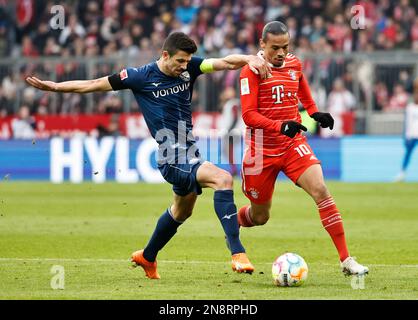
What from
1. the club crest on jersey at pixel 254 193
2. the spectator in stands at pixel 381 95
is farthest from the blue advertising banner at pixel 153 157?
the club crest on jersey at pixel 254 193

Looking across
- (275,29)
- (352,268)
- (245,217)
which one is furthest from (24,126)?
(352,268)

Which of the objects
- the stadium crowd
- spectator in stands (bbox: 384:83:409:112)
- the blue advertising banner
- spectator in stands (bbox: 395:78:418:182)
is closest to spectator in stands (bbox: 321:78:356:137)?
the stadium crowd

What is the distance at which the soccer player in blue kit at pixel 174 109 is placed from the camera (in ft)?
33.3

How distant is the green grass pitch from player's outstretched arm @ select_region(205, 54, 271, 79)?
2122mm

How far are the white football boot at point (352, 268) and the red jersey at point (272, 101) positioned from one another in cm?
147

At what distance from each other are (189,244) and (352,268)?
14.1 feet

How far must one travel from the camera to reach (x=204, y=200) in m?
21.5

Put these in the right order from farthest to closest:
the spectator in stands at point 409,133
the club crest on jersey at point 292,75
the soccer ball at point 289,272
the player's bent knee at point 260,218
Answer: the spectator in stands at point 409,133 → the player's bent knee at point 260,218 → the club crest on jersey at point 292,75 → the soccer ball at point 289,272

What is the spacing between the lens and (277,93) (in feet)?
35.7

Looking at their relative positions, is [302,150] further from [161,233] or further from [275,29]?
[161,233]

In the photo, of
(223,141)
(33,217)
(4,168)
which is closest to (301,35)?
(223,141)

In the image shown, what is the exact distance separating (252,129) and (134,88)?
1402 millimetres

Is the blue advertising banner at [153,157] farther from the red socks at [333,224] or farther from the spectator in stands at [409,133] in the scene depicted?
the red socks at [333,224]
